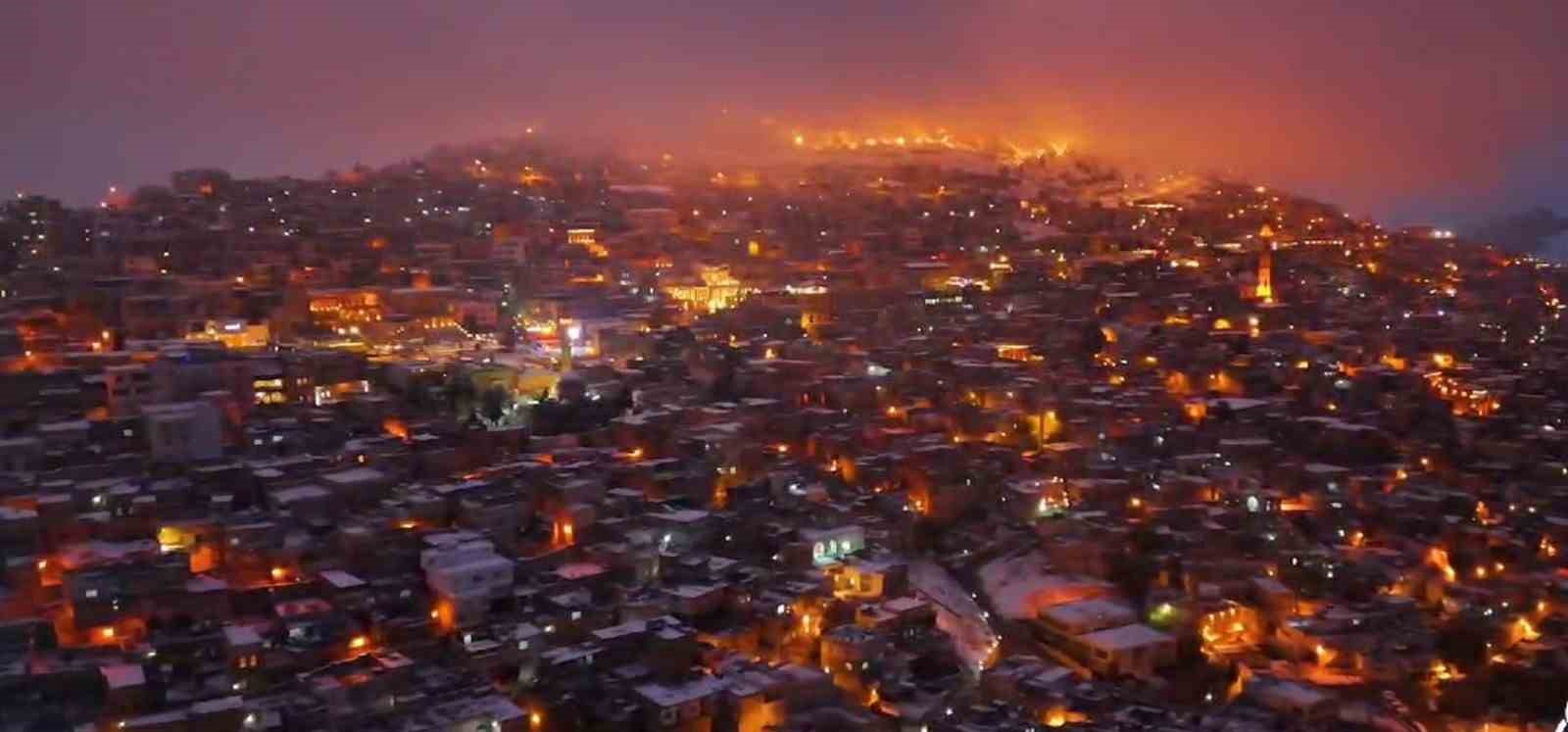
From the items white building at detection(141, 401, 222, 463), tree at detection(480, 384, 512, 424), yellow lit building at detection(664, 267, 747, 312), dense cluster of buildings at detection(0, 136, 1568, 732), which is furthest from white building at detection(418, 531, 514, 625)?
yellow lit building at detection(664, 267, 747, 312)

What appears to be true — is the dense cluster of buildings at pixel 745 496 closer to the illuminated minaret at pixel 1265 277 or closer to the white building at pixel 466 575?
the white building at pixel 466 575

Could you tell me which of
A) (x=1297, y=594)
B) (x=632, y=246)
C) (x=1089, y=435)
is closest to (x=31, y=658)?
(x=1297, y=594)

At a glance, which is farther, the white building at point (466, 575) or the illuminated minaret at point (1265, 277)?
the illuminated minaret at point (1265, 277)

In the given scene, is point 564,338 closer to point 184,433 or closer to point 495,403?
point 495,403

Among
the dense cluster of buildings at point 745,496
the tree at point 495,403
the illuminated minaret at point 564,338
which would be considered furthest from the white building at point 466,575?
the illuminated minaret at point 564,338

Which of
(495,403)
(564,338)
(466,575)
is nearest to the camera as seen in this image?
(466,575)

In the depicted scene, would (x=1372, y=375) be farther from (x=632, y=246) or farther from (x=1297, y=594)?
(x=632, y=246)

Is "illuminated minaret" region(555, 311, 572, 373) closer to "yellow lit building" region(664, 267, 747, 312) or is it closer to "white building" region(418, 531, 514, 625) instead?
"yellow lit building" region(664, 267, 747, 312)

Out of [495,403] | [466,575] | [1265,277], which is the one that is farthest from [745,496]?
[1265,277]
